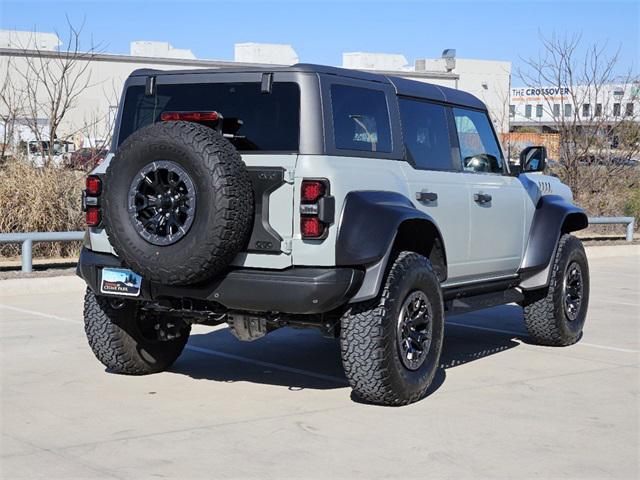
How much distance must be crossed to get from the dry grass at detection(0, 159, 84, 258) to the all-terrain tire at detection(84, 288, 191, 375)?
708 centimetres

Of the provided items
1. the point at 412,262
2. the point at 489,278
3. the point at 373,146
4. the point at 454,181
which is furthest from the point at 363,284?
the point at 489,278

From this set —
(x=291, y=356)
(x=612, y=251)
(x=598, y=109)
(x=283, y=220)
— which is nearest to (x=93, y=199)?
(x=283, y=220)

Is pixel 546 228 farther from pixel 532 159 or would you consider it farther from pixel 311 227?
pixel 311 227

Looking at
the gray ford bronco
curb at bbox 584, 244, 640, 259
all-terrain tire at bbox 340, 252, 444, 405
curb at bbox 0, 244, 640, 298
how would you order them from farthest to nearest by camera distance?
curb at bbox 584, 244, 640, 259 → curb at bbox 0, 244, 640, 298 → all-terrain tire at bbox 340, 252, 444, 405 → the gray ford bronco

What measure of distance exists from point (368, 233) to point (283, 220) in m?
0.51

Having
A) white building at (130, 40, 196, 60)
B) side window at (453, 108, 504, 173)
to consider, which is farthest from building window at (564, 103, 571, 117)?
white building at (130, 40, 196, 60)

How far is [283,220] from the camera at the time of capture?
5.98m

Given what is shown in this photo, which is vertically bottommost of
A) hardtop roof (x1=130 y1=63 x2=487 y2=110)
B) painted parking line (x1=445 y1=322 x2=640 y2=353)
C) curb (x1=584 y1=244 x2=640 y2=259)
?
painted parking line (x1=445 y1=322 x2=640 y2=353)

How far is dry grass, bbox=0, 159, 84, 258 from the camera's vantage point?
45.2 ft

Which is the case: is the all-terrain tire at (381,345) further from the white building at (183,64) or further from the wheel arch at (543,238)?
the white building at (183,64)

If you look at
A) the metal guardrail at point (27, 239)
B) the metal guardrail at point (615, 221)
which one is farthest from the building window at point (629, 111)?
the metal guardrail at point (27, 239)

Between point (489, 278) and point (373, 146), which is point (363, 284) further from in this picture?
point (489, 278)

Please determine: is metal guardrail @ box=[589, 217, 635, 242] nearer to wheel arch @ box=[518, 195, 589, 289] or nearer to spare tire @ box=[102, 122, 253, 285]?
wheel arch @ box=[518, 195, 589, 289]

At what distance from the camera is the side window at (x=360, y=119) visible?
6344 millimetres
